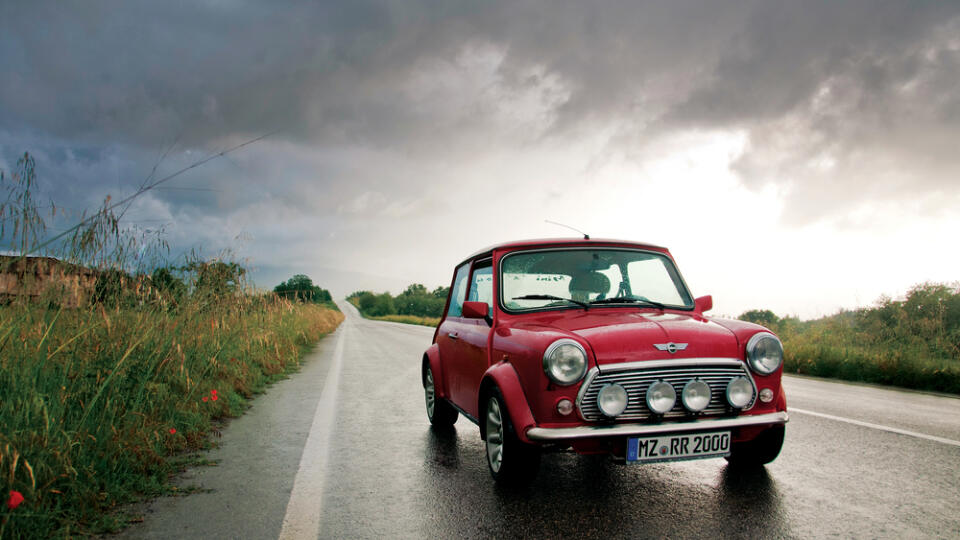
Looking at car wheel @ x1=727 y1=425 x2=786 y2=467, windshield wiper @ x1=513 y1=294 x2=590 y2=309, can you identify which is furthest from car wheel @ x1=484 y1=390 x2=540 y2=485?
car wheel @ x1=727 y1=425 x2=786 y2=467

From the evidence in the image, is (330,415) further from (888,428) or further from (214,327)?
(888,428)

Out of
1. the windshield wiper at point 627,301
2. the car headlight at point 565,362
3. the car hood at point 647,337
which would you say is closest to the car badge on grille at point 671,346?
the car hood at point 647,337

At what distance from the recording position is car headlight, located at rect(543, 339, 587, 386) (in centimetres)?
365

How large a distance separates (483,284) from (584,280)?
88 cm

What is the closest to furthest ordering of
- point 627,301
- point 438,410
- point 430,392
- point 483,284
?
point 627,301 < point 483,284 < point 438,410 < point 430,392

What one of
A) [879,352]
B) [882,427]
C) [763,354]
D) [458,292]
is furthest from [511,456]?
[879,352]

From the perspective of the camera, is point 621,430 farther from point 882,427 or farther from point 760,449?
point 882,427

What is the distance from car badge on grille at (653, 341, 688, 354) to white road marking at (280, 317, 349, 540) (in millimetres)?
2206

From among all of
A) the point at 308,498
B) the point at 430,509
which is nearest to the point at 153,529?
the point at 308,498

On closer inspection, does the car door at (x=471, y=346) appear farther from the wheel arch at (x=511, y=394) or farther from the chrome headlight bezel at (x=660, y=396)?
the chrome headlight bezel at (x=660, y=396)

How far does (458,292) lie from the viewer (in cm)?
620

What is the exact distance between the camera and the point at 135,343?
5.54 m

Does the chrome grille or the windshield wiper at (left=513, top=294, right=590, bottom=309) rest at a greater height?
the windshield wiper at (left=513, top=294, right=590, bottom=309)

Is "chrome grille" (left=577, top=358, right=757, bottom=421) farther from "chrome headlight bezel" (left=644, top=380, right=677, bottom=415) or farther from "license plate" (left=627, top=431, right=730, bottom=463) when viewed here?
"license plate" (left=627, top=431, right=730, bottom=463)
